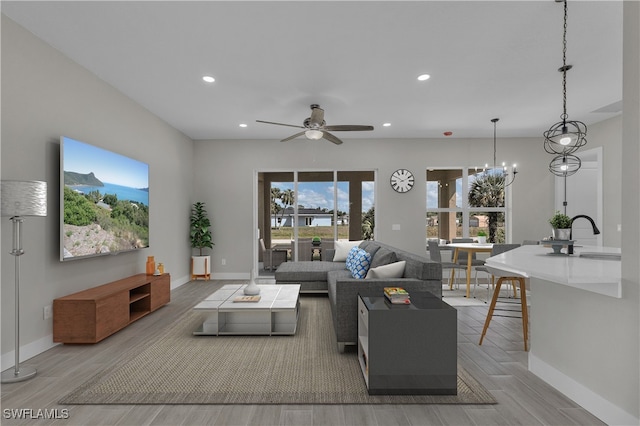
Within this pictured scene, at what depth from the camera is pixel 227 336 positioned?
11.1 feet

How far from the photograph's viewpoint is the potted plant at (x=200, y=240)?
20.8 feet

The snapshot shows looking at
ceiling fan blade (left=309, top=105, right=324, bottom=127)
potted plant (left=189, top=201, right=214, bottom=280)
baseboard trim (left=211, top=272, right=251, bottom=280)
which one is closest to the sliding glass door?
baseboard trim (left=211, top=272, right=251, bottom=280)

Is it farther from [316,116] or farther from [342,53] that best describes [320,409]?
[316,116]

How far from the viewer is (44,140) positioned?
3.03m

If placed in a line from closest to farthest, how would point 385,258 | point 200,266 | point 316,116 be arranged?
point 385,258 → point 316,116 → point 200,266

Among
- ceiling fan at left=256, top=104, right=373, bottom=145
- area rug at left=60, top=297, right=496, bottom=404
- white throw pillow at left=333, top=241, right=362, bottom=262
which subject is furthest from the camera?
white throw pillow at left=333, top=241, right=362, bottom=262

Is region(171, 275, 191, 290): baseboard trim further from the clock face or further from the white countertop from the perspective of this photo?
the white countertop

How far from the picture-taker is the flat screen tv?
10.4 feet

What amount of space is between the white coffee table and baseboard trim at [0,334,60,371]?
4.17 ft

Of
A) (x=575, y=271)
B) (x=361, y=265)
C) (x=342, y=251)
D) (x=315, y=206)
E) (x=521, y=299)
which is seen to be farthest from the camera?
(x=315, y=206)

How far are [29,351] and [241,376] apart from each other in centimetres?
191

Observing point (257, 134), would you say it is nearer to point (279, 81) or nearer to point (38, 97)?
point (279, 81)

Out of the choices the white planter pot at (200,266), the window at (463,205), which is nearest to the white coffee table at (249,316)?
the white planter pot at (200,266)

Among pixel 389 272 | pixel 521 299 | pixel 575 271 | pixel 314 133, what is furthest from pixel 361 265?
pixel 575 271
